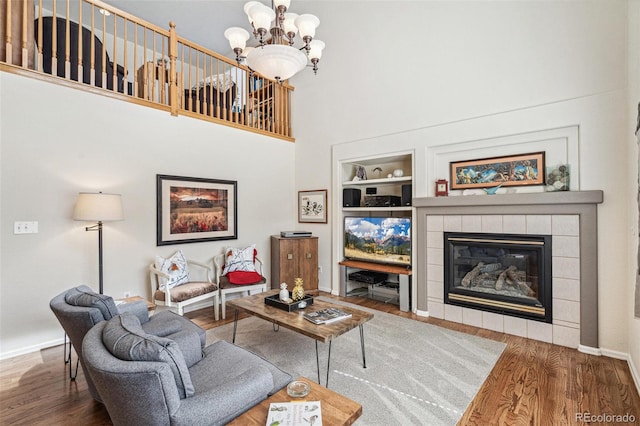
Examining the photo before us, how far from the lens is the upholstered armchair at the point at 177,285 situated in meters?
3.28

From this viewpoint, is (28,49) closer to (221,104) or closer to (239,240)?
(221,104)

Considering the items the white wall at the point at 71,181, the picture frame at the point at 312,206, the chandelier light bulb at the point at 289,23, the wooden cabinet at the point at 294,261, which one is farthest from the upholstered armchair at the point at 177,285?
the chandelier light bulb at the point at 289,23

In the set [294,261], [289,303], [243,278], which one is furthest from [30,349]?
[294,261]

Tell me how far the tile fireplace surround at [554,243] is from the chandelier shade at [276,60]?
2.20 meters

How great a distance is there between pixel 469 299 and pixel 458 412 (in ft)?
Result: 5.54

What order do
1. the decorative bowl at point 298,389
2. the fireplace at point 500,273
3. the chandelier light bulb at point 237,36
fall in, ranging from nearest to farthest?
the decorative bowl at point 298,389
the chandelier light bulb at point 237,36
the fireplace at point 500,273

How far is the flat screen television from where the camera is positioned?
4.03 metres

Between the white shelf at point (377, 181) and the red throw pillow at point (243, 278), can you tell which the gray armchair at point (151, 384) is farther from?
the white shelf at point (377, 181)

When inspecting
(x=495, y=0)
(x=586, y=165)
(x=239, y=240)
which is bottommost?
(x=239, y=240)

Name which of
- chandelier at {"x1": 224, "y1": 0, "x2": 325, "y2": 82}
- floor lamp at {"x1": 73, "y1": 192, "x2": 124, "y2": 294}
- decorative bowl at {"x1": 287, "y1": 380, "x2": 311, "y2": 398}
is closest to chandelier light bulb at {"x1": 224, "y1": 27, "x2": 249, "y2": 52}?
chandelier at {"x1": 224, "y1": 0, "x2": 325, "y2": 82}

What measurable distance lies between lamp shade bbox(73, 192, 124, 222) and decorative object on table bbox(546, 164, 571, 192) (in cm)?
430

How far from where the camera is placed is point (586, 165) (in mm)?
2793

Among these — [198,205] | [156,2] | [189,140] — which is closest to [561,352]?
[198,205]

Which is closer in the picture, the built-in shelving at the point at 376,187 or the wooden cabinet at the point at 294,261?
the built-in shelving at the point at 376,187
